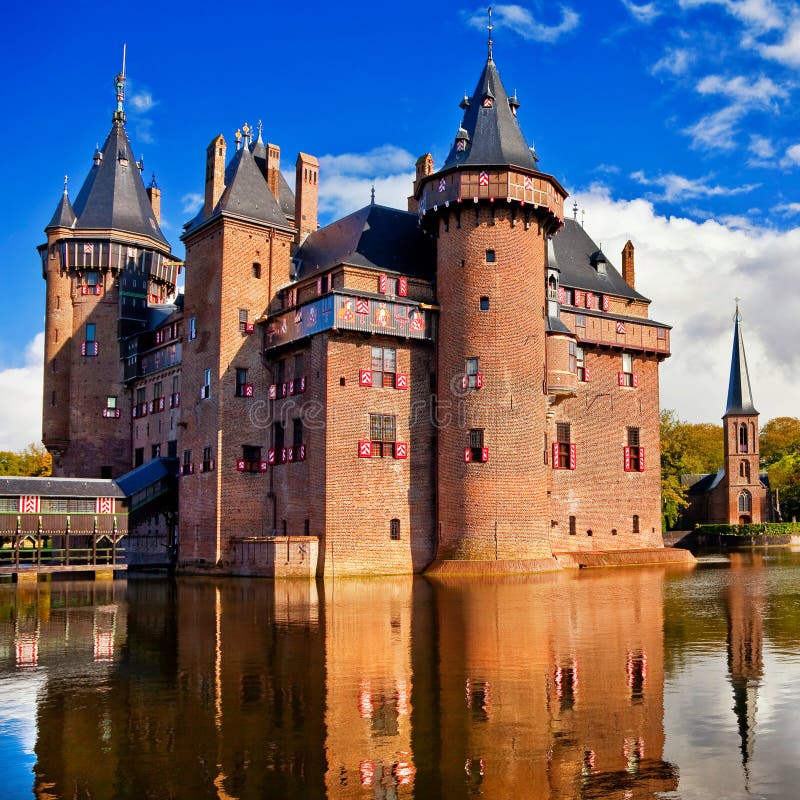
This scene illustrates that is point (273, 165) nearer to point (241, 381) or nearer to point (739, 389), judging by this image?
point (241, 381)

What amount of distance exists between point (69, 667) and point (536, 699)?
25.6ft

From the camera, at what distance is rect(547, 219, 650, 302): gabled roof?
156ft

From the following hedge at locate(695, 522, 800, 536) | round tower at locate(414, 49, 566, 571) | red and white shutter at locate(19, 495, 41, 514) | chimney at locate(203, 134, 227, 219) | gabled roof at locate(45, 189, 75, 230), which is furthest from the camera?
hedge at locate(695, 522, 800, 536)

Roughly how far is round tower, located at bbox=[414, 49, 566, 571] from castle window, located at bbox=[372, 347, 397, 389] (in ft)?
6.33

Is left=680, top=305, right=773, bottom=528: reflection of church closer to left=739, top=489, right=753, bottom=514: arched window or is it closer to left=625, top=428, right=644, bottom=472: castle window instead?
left=739, top=489, right=753, bottom=514: arched window

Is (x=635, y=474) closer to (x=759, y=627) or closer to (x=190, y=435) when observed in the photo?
(x=190, y=435)

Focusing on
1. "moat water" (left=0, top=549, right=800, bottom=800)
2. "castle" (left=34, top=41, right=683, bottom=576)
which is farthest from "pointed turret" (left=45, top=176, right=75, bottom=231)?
"moat water" (left=0, top=549, right=800, bottom=800)

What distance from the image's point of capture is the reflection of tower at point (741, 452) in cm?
8500

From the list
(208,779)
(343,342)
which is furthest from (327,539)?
(208,779)

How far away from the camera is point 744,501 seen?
88.4m

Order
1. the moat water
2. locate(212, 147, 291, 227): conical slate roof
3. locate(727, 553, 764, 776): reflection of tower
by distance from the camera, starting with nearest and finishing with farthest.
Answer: the moat water → locate(727, 553, 764, 776): reflection of tower → locate(212, 147, 291, 227): conical slate roof

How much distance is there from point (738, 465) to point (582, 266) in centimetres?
4679

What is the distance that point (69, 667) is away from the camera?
15.8 meters

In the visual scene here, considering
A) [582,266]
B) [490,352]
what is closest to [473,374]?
[490,352]
